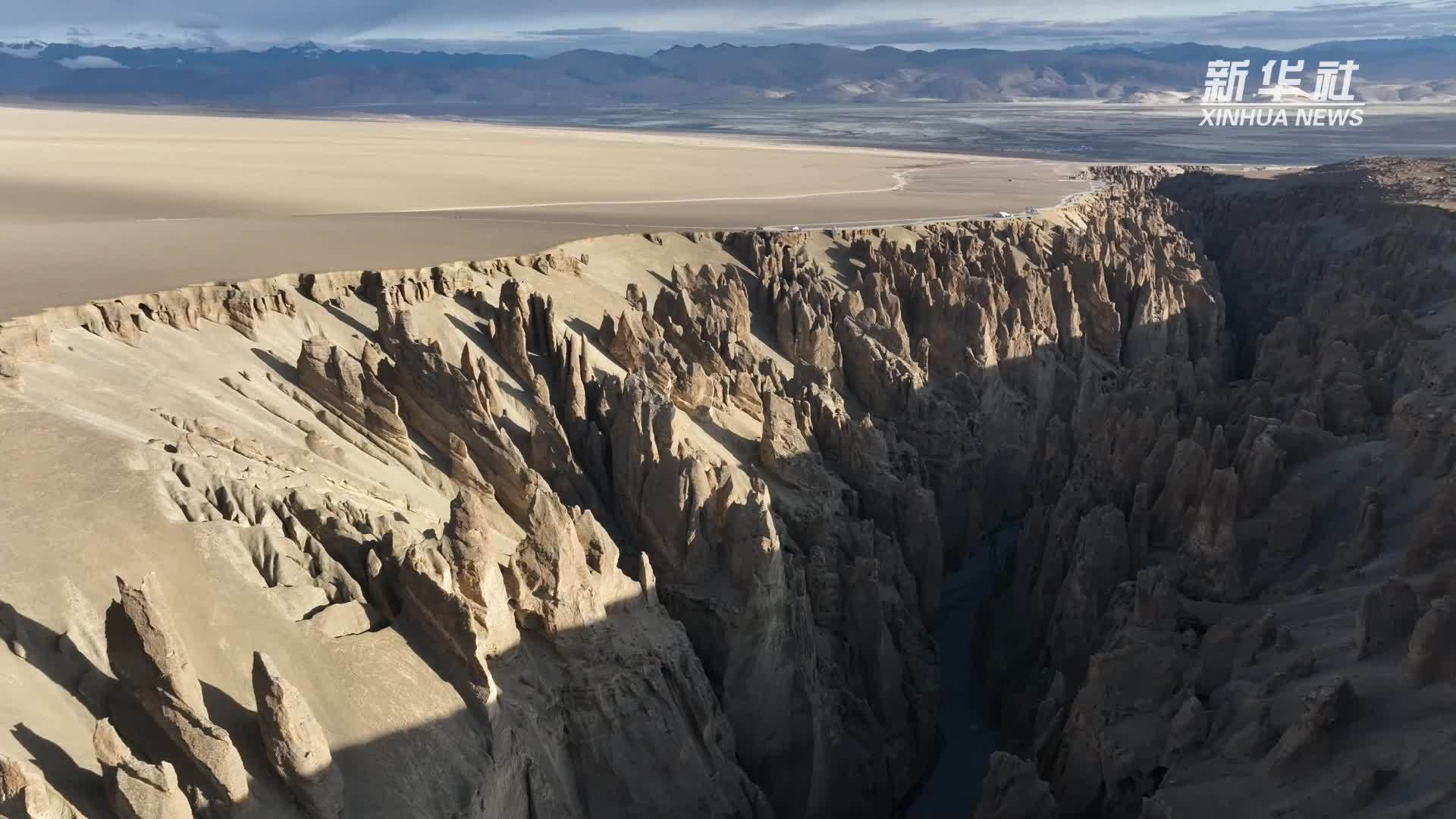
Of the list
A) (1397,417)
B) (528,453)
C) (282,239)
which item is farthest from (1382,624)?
(282,239)

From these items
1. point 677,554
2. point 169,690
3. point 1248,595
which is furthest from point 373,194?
point 169,690

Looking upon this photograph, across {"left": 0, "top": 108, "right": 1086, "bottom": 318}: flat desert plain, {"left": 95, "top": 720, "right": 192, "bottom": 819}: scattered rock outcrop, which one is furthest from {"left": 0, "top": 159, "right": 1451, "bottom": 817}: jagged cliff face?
{"left": 0, "top": 108, "right": 1086, "bottom": 318}: flat desert plain

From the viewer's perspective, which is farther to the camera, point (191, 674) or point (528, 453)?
point (528, 453)

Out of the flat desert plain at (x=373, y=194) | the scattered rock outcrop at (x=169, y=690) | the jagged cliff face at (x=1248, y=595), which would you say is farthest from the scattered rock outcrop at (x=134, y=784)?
the flat desert plain at (x=373, y=194)

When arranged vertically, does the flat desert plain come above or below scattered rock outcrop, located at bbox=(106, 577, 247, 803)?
above

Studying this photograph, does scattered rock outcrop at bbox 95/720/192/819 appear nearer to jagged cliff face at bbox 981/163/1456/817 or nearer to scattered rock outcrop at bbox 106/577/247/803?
scattered rock outcrop at bbox 106/577/247/803

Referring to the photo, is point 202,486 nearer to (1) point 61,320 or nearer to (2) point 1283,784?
(1) point 61,320

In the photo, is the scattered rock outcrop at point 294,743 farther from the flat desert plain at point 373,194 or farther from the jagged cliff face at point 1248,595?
the flat desert plain at point 373,194
